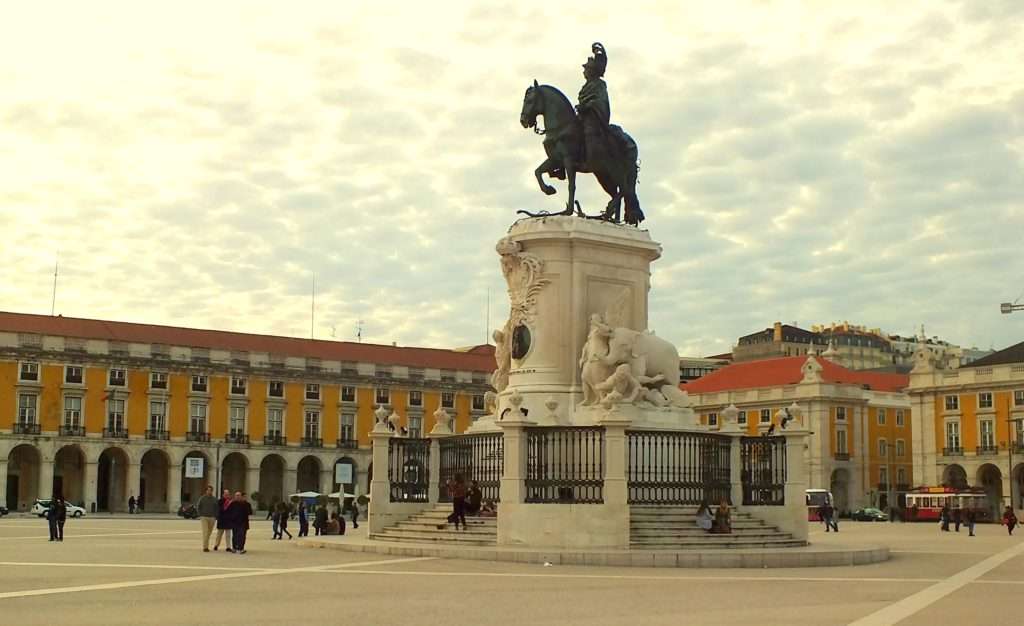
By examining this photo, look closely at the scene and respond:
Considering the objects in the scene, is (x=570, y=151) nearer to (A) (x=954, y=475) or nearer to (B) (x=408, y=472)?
(B) (x=408, y=472)

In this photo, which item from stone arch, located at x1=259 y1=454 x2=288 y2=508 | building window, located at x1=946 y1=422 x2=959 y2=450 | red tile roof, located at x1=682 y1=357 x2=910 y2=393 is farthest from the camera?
red tile roof, located at x1=682 y1=357 x2=910 y2=393

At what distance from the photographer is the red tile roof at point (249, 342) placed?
82.6m

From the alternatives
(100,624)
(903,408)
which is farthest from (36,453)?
(100,624)

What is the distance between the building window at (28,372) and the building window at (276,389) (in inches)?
589

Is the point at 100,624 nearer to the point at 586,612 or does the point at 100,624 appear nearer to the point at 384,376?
the point at 586,612

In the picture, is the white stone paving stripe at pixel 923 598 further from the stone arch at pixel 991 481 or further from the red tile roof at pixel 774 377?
the red tile roof at pixel 774 377

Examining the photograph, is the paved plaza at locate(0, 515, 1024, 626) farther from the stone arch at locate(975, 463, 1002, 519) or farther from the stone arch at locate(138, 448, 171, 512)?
the stone arch at locate(975, 463, 1002, 519)

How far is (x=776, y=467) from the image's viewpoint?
24609 mm

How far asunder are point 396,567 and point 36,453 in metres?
65.2

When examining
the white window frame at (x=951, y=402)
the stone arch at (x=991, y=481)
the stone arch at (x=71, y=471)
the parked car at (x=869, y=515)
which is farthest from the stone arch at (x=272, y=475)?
the stone arch at (x=991, y=481)

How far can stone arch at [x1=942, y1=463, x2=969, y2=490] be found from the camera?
85375mm

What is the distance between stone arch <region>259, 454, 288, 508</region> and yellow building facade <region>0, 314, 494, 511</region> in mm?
94

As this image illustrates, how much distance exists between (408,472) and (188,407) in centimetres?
6088

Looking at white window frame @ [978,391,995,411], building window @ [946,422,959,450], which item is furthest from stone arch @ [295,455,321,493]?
white window frame @ [978,391,995,411]
